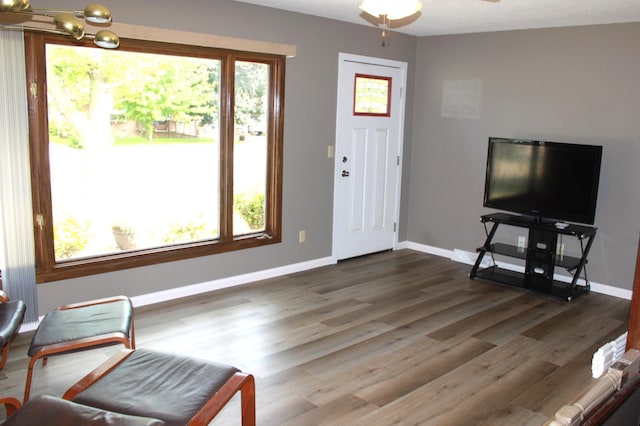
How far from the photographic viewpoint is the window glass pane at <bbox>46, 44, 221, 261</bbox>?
3871 millimetres

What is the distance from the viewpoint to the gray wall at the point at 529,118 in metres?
4.78

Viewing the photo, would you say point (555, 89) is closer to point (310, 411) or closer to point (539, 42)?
point (539, 42)

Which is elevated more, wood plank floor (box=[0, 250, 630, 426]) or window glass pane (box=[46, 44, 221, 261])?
window glass pane (box=[46, 44, 221, 261])

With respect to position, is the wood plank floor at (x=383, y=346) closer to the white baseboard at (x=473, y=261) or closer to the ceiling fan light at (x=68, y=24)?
the white baseboard at (x=473, y=261)

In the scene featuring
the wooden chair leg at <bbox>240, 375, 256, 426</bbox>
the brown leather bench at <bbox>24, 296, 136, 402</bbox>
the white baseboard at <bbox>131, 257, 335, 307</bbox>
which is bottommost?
the white baseboard at <bbox>131, 257, 335, 307</bbox>

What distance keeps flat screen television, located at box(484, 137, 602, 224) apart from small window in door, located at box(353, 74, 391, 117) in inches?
47.9

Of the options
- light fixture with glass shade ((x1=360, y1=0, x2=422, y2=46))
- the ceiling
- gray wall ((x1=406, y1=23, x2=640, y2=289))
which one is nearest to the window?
the ceiling

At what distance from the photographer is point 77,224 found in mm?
4020

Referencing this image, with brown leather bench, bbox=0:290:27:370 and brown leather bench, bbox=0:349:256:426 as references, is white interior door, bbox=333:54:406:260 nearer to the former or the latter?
brown leather bench, bbox=0:290:27:370

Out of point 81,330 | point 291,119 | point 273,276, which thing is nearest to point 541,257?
point 273,276

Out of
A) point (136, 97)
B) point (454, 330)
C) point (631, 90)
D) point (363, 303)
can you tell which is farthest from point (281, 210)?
point (631, 90)

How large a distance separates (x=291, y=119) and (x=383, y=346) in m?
2.33

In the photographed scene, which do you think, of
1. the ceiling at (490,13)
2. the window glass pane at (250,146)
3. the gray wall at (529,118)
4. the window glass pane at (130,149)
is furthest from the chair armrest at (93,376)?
the gray wall at (529,118)

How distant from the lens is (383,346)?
372 cm
